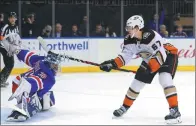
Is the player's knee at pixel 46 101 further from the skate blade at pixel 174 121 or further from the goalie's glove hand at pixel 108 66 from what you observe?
the skate blade at pixel 174 121

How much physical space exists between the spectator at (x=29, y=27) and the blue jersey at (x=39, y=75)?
4.35 meters

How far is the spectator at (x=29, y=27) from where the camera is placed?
28.7ft

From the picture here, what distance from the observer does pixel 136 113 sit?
441 centimetres

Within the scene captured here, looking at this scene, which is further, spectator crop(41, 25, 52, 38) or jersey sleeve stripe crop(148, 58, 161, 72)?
spectator crop(41, 25, 52, 38)

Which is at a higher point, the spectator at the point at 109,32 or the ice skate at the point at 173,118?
the spectator at the point at 109,32

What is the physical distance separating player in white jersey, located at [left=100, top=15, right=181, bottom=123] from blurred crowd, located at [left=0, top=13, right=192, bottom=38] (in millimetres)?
4499

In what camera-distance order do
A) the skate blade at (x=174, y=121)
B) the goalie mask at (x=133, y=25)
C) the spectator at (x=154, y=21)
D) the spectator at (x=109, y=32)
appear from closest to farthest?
the skate blade at (x=174, y=121)
the goalie mask at (x=133, y=25)
the spectator at (x=109, y=32)
the spectator at (x=154, y=21)

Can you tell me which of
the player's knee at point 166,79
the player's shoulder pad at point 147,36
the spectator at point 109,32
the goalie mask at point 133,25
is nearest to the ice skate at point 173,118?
the player's knee at point 166,79

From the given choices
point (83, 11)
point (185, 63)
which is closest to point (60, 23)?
point (83, 11)

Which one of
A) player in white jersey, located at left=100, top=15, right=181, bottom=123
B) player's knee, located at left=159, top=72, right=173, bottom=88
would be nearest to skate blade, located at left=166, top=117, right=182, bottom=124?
player in white jersey, located at left=100, top=15, right=181, bottom=123

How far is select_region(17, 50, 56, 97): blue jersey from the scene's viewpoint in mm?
4125

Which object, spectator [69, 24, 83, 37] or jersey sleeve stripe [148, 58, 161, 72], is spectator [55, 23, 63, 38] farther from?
jersey sleeve stripe [148, 58, 161, 72]

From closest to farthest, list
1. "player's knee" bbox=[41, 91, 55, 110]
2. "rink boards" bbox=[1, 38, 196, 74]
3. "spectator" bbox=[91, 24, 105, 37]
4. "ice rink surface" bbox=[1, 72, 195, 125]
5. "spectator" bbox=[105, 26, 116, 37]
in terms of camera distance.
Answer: "ice rink surface" bbox=[1, 72, 195, 125] → "player's knee" bbox=[41, 91, 55, 110] → "rink boards" bbox=[1, 38, 196, 74] → "spectator" bbox=[91, 24, 105, 37] → "spectator" bbox=[105, 26, 116, 37]

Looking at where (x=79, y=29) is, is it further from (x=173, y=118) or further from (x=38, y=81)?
(x=173, y=118)
